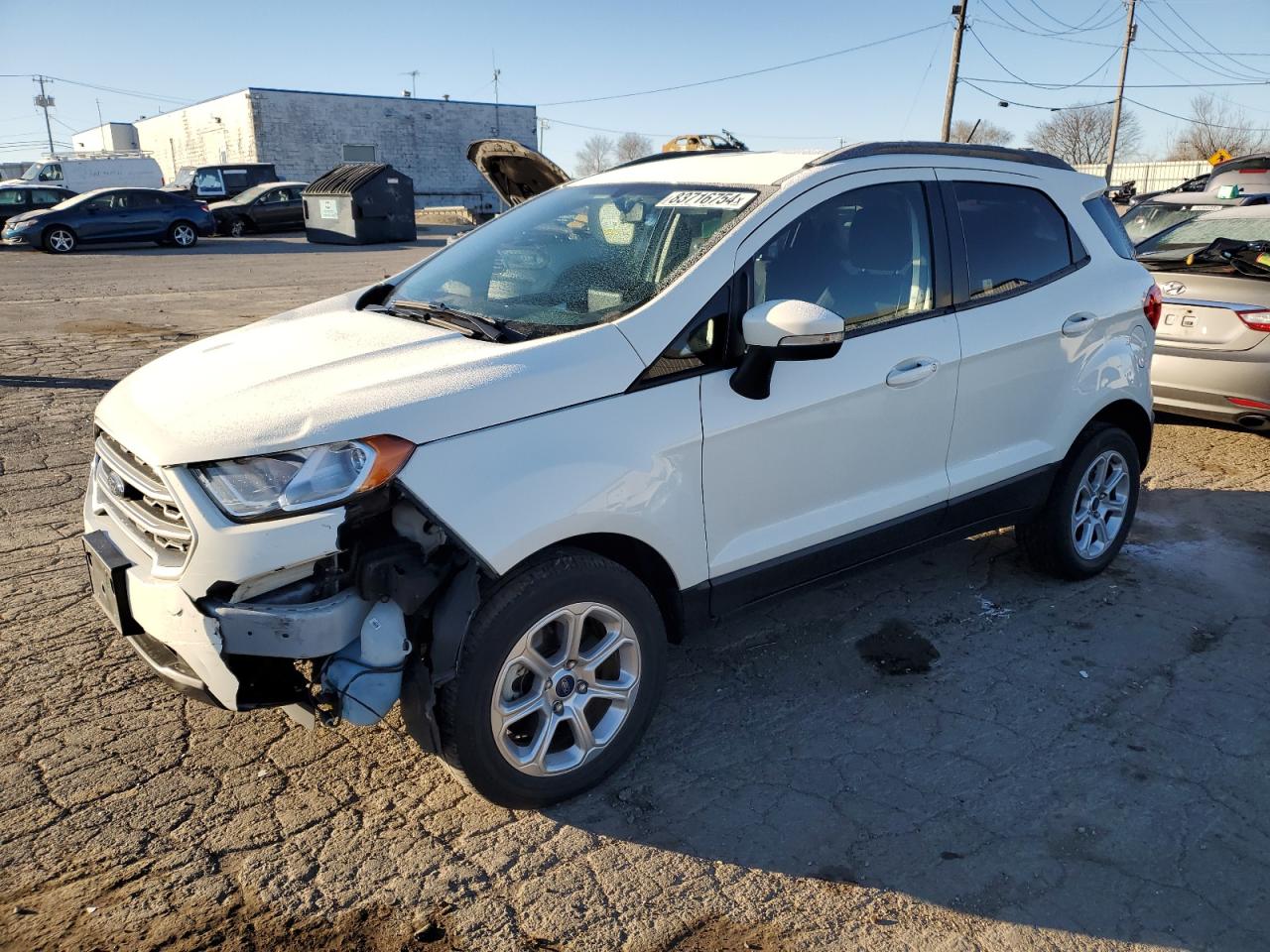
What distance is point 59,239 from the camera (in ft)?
72.3

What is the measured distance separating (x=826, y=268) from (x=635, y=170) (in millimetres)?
1038

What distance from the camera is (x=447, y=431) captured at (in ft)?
8.66

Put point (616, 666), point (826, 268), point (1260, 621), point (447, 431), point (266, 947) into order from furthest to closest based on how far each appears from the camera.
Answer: point (1260, 621) < point (826, 268) < point (616, 666) < point (447, 431) < point (266, 947)

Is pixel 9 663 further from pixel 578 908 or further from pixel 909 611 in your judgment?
pixel 909 611

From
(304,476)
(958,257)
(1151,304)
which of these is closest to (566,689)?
(304,476)

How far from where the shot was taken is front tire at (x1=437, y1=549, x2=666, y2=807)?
2738mm

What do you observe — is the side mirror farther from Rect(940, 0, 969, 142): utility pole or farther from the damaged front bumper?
Rect(940, 0, 969, 142): utility pole

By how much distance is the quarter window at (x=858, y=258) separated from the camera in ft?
11.2

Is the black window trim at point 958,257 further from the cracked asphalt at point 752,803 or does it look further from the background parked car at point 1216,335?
the background parked car at point 1216,335

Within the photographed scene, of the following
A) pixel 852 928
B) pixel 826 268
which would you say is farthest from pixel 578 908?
pixel 826 268

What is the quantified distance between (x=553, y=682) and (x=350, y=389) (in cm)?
107

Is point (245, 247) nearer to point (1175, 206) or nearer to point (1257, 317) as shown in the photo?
point (1175, 206)

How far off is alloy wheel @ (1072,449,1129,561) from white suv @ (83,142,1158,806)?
394mm

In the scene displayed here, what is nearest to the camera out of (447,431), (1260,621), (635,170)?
(447,431)
